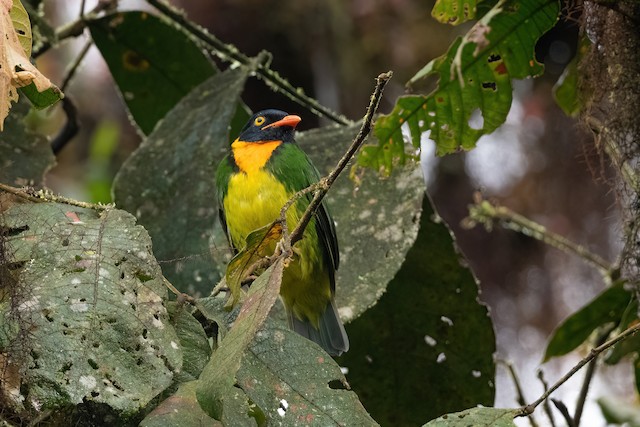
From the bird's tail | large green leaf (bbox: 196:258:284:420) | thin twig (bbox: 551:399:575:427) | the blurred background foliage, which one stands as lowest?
large green leaf (bbox: 196:258:284:420)

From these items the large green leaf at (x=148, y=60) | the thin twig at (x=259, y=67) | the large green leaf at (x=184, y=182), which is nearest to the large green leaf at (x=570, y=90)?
the thin twig at (x=259, y=67)

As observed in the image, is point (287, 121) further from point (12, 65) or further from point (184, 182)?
point (12, 65)

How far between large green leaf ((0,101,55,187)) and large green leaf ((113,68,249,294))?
22 centimetres

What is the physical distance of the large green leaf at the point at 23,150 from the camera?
262 cm

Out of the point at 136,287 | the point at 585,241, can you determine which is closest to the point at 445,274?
the point at 136,287

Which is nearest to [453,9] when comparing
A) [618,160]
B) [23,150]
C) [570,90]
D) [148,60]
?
[618,160]

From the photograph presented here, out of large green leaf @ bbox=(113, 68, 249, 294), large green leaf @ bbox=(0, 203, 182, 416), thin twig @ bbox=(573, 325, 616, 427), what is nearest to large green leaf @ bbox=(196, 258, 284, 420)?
large green leaf @ bbox=(0, 203, 182, 416)

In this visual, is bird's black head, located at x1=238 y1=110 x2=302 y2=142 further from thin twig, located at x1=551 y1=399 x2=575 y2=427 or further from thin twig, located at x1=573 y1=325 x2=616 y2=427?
thin twig, located at x1=551 y1=399 x2=575 y2=427

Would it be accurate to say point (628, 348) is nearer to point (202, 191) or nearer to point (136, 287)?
point (202, 191)

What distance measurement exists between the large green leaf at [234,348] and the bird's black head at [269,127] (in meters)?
1.75

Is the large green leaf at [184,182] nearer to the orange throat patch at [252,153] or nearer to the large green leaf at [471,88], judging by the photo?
the orange throat patch at [252,153]

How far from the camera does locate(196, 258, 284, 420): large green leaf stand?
1.30m

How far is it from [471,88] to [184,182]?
97cm

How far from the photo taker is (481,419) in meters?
1.51
